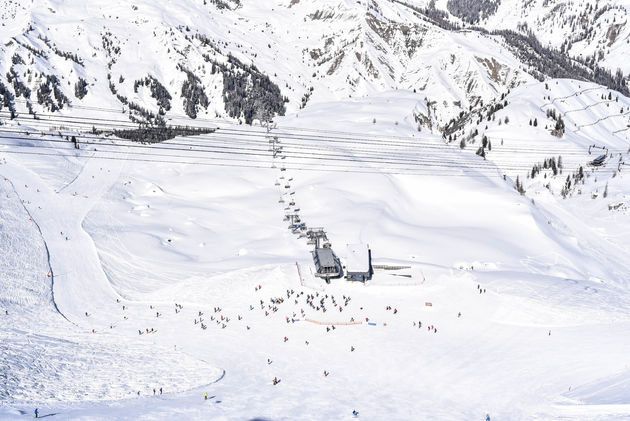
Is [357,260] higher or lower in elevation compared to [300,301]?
higher

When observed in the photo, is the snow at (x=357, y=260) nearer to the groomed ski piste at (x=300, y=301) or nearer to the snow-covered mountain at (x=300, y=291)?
the snow-covered mountain at (x=300, y=291)

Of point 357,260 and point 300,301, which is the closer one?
point 300,301

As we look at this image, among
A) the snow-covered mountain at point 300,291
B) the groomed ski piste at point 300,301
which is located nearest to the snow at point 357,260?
the snow-covered mountain at point 300,291

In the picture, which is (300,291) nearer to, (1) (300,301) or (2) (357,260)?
(1) (300,301)

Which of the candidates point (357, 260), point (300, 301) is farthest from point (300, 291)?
point (357, 260)

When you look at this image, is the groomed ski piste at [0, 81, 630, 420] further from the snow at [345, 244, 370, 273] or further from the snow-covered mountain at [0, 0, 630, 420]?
the snow at [345, 244, 370, 273]

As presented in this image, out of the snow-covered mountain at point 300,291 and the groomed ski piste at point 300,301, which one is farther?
the snow-covered mountain at point 300,291

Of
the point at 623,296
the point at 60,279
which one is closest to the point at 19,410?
the point at 60,279

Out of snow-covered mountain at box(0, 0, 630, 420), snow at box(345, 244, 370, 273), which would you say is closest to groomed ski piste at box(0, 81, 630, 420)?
snow-covered mountain at box(0, 0, 630, 420)
